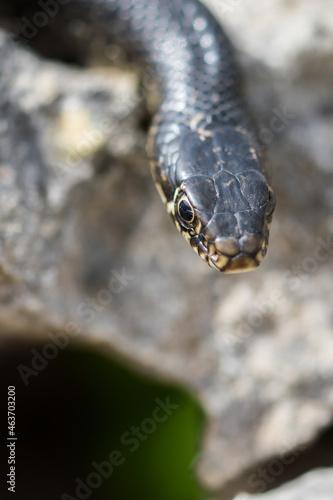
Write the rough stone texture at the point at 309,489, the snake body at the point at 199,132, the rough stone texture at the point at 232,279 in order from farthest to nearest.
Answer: the rough stone texture at the point at 232,279 < the snake body at the point at 199,132 < the rough stone texture at the point at 309,489

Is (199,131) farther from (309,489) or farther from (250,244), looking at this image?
(309,489)

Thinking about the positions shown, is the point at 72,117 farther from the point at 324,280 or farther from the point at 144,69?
the point at 324,280

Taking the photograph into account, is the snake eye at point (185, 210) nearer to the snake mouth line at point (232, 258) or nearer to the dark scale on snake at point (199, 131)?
the dark scale on snake at point (199, 131)

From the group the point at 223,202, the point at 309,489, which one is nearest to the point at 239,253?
the point at 223,202

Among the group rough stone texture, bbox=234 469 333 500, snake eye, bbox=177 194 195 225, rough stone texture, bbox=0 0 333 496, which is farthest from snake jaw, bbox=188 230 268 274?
rough stone texture, bbox=234 469 333 500

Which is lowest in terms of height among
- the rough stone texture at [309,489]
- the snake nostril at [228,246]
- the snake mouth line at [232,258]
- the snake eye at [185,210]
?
the rough stone texture at [309,489]

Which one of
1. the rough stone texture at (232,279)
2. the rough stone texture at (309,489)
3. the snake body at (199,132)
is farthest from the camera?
the rough stone texture at (232,279)

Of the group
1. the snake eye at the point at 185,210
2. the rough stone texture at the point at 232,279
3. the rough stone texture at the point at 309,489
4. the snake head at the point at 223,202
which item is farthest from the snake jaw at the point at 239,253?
the rough stone texture at the point at 309,489
